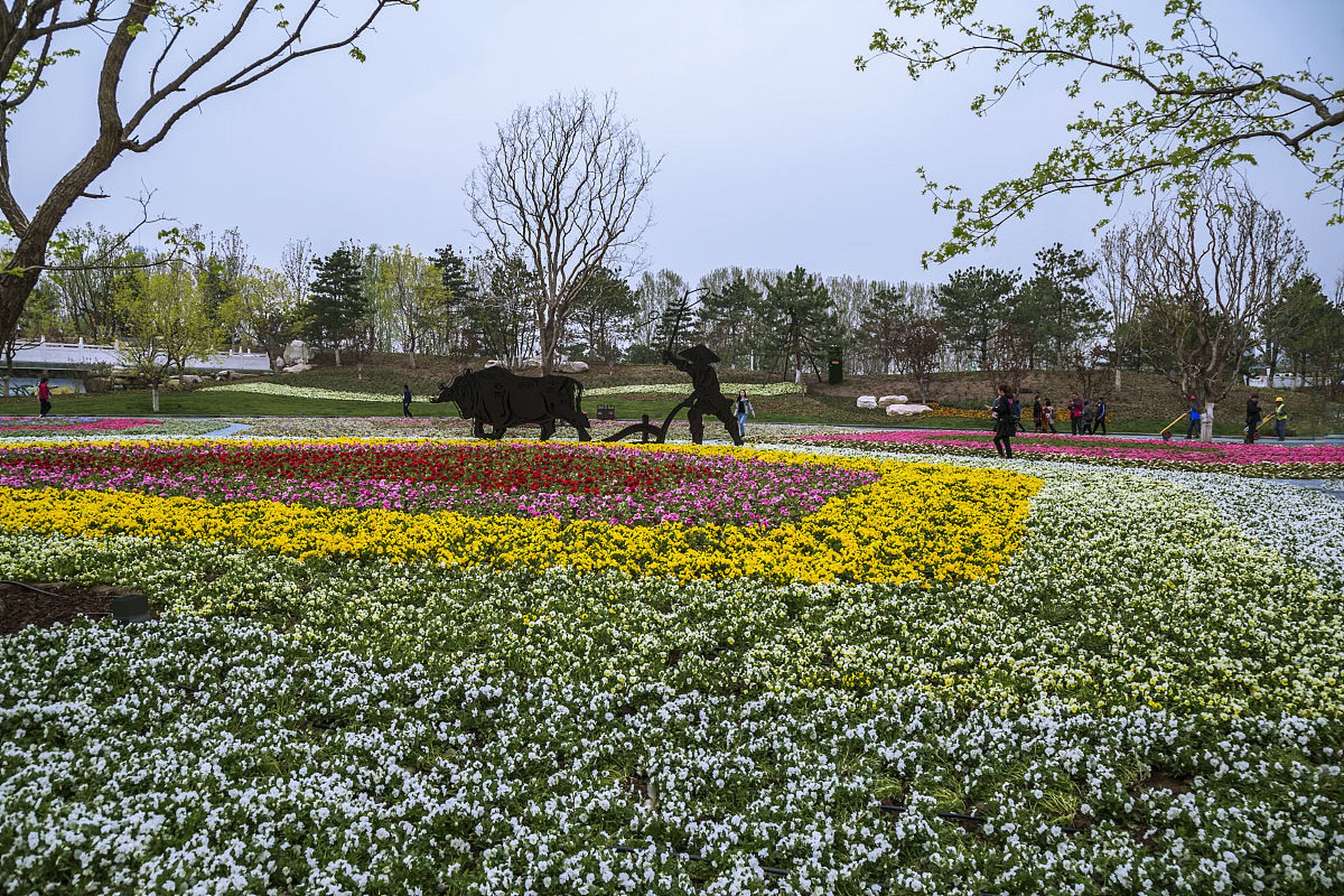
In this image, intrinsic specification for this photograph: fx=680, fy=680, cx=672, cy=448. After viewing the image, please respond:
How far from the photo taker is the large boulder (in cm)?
6525

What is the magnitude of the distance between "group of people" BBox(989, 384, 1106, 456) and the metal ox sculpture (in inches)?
433

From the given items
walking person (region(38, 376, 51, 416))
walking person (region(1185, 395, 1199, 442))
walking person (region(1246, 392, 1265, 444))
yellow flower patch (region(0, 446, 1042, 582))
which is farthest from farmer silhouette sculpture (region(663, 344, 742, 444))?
walking person (region(38, 376, 51, 416))

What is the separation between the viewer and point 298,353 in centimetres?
6681

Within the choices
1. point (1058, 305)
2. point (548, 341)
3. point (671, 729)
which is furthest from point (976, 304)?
point (671, 729)

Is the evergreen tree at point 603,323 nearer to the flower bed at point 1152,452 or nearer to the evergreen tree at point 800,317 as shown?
the evergreen tree at point 800,317

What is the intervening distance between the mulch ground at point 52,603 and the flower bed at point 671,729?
0.24 metres

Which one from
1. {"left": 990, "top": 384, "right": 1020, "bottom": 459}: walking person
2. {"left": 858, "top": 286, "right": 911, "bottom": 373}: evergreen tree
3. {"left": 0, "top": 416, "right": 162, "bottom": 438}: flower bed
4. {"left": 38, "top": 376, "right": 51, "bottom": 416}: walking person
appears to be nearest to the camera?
{"left": 990, "top": 384, "right": 1020, "bottom": 459}: walking person

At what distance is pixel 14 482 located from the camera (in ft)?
37.2

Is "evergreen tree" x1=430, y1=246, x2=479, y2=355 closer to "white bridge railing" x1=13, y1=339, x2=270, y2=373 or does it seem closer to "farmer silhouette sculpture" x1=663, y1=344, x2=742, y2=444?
"white bridge railing" x1=13, y1=339, x2=270, y2=373

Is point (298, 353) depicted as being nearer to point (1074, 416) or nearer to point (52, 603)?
point (1074, 416)

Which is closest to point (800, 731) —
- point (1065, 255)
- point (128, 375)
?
point (128, 375)

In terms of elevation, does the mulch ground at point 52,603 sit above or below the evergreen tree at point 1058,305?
below

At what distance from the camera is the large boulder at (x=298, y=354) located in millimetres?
65250

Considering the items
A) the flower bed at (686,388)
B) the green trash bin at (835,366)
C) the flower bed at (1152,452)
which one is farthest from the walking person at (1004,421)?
the green trash bin at (835,366)
